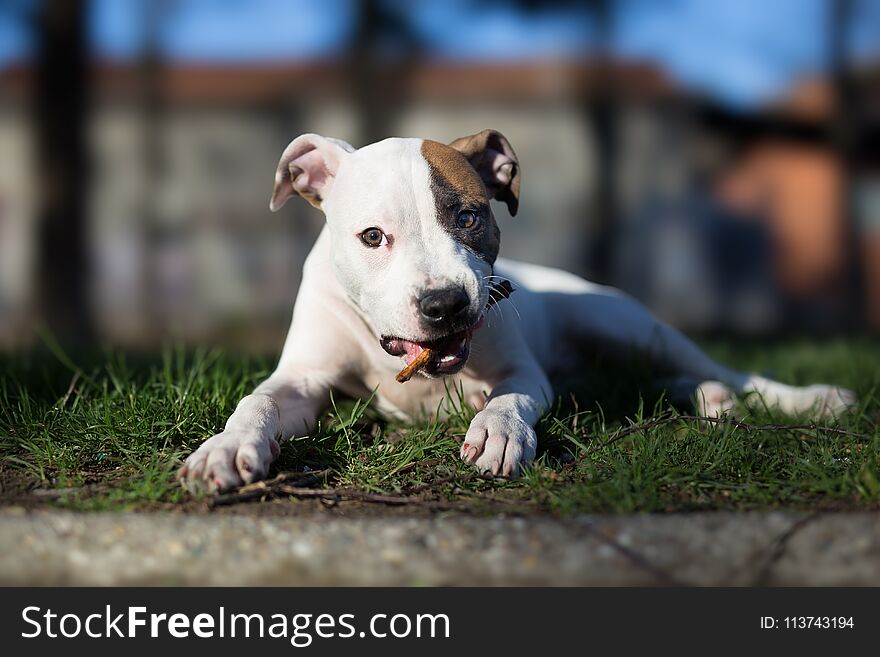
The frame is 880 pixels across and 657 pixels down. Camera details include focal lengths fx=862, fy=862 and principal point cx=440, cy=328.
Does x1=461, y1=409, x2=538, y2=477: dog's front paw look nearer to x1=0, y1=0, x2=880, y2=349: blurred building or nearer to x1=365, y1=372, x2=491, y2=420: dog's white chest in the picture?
x1=365, y1=372, x2=491, y2=420: dog's white chest

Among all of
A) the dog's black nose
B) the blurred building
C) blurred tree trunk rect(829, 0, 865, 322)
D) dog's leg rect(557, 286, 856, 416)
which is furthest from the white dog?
blurred tree trunk rect(829, 0, 865, 322)

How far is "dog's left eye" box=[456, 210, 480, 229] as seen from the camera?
2.94 metres

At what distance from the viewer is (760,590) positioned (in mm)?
2049

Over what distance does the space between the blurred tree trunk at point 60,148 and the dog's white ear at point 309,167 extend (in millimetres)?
5947

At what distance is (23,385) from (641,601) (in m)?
2.69

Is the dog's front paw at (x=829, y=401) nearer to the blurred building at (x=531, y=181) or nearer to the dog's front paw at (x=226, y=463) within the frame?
the dog's front paw at (x=226, y=463)

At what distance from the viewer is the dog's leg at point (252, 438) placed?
2.51 metres

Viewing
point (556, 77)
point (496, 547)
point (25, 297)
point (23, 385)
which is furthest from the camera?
point (556, 77)

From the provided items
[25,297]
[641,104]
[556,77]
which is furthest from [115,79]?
[641,104]

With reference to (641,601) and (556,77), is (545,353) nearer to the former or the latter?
(641,601)

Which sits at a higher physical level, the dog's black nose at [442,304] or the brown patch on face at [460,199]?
the brown patch on face at [460,199]

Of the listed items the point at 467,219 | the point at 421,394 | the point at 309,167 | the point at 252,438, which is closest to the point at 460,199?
the point at 467,219

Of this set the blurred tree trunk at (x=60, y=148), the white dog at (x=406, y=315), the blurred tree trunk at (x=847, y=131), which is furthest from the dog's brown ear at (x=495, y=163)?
the blurred tree trunk at (x=847, y=131)

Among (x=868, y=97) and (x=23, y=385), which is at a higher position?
(x=868, y=97)
